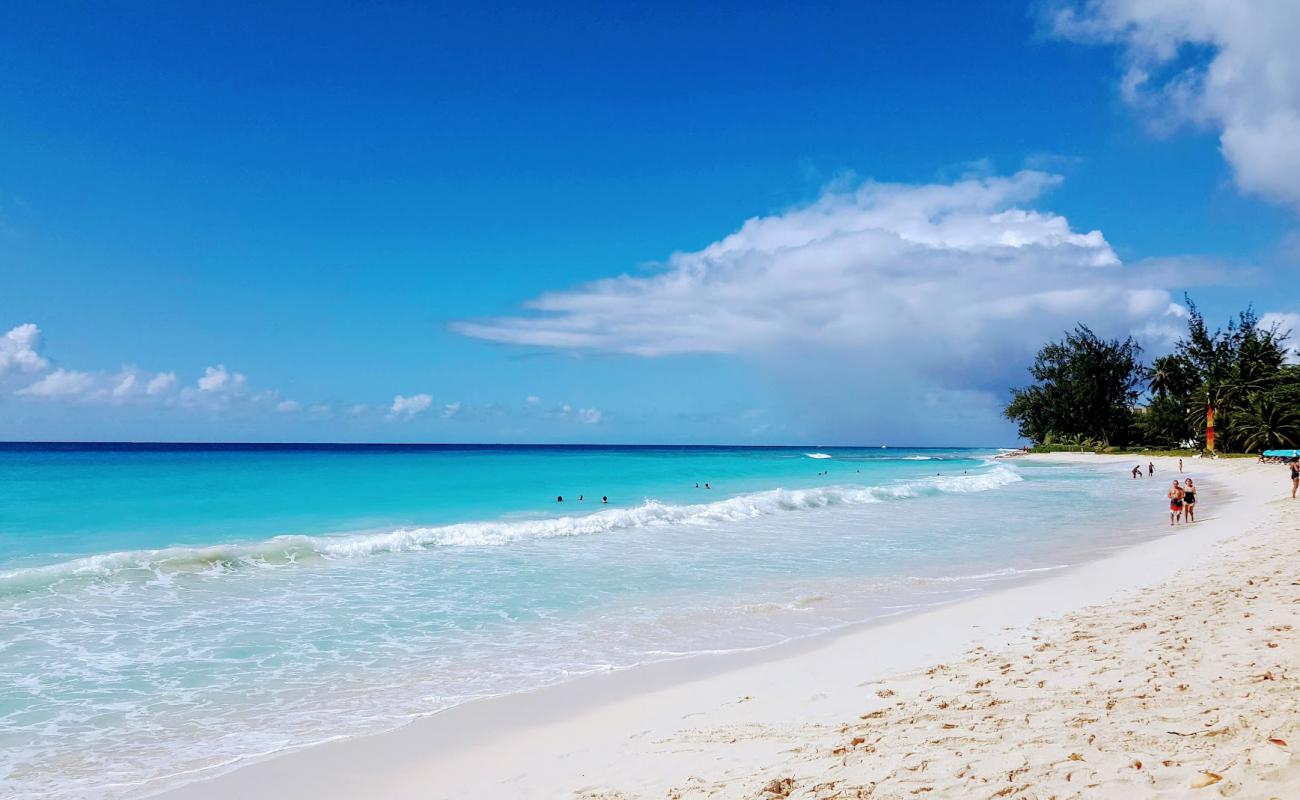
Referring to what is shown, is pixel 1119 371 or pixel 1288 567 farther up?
pixel 1119 371

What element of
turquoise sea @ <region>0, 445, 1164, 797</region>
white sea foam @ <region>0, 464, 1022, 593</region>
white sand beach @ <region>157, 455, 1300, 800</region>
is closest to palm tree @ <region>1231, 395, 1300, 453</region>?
turquoise sea @ <region>0, 445, 1164, 797</region>

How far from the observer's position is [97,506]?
1244 inches

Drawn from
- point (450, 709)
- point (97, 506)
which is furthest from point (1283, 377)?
point (97, 506)

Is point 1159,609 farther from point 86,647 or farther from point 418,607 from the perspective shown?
point 86,647

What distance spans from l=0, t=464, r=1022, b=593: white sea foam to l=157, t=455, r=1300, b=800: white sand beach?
12.3 metres

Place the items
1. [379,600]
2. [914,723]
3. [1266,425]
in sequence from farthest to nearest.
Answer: [1266,425]
[379,600]
[914,723]

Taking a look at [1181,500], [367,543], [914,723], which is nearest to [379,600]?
[367,543]

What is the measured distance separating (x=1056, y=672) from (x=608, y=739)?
4.36 meters

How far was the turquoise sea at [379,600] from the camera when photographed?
7504 millimetres

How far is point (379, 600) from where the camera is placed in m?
13.4

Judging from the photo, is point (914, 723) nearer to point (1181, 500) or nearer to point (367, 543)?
point (367, 543)

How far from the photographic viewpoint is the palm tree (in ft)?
188

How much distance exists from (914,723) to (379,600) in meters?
10.7

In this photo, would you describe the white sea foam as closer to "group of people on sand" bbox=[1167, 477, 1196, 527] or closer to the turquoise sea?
the turquoise sea
